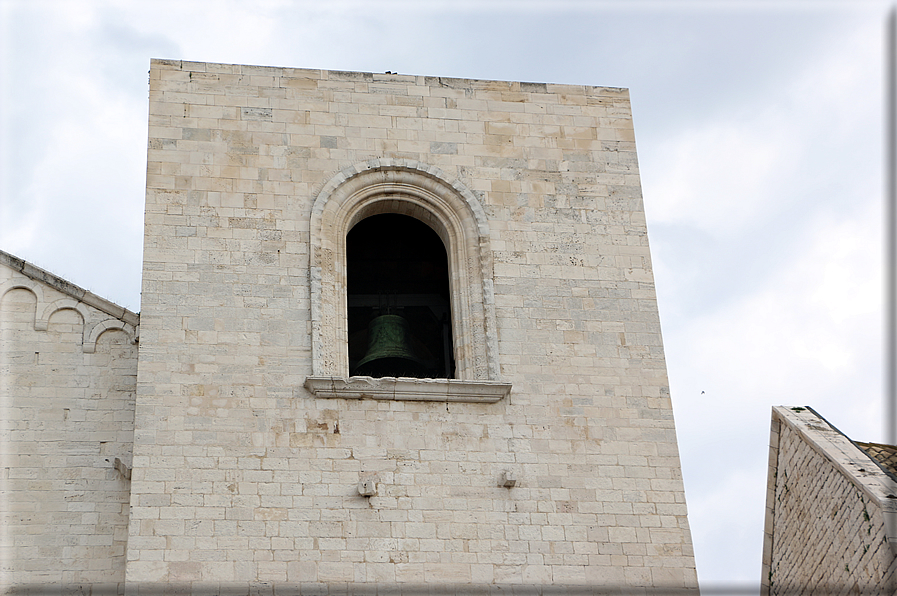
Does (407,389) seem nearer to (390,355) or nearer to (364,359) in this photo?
(390,355)

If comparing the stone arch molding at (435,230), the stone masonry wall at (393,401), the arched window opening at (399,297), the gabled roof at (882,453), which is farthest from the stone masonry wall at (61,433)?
the gabled roof at (882,453)

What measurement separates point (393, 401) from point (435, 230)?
2.42m

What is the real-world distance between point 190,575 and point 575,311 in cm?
469

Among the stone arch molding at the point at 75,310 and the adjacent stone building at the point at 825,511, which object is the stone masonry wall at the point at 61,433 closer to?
the stone arch molding at the point at 75,310

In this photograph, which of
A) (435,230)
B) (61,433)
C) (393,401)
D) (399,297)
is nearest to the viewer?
(393,401)

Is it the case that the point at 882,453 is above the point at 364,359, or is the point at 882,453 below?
below

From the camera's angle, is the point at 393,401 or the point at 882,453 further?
the point at 882,453

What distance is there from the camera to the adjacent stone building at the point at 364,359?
41.4 ft

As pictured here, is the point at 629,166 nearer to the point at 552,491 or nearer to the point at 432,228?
Result: the point at 432,228

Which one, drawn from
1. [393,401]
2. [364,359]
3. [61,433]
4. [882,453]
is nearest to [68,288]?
[61,433]

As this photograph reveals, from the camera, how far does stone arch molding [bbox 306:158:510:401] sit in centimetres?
1349

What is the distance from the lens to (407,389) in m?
13.4

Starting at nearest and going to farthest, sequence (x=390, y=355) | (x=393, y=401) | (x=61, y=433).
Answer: (x=393, y=401)
(x=61, y=433)
(x=390, y=355)

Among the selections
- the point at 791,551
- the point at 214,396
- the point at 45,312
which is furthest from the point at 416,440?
the point at 791,551
